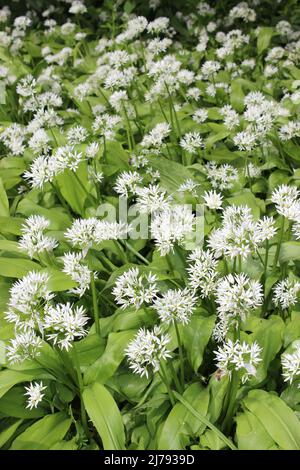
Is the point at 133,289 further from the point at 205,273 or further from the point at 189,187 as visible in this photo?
the point at 189,187

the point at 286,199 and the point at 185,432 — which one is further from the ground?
the point at 286,199

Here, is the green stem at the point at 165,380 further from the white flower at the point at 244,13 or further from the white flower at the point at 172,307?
the white flower at the point at 244,13

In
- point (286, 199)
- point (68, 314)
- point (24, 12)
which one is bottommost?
point (24, 12)

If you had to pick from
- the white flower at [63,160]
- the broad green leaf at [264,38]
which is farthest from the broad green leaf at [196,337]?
the broad green leaf at [264,38]

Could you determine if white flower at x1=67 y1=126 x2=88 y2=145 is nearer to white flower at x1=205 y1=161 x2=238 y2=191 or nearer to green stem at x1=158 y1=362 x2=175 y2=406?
white flower at x1=205 y1=161 x2=238 y2=191
